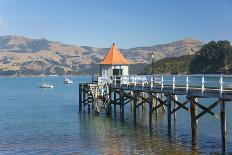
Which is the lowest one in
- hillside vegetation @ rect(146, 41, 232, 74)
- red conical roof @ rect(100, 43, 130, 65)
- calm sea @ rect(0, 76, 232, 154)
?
calm sea @ rect(0, 76, 232, 154)

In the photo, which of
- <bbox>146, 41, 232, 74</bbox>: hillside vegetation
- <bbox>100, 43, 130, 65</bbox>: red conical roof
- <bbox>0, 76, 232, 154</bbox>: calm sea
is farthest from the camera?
<bbox>146, 41, 232, 74</bbox>: hillside vegetation

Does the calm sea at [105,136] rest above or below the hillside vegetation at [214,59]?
below

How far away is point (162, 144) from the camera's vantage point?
33.5 m

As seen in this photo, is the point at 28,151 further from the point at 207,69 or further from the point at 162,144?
the point at 207,69

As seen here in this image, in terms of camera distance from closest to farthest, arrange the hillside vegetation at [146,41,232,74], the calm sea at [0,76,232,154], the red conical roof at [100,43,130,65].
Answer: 1. the calm sea at [0,76,232,154]
2. the red conical roof at [100,43,130,65]
3. the hillside vegetation at [146,41,232,74]

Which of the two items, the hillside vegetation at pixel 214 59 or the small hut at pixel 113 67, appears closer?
the small hut at pixel 113 67

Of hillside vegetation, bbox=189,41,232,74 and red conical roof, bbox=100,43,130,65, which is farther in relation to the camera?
hillside vegetation, bbox=189,41,232,74

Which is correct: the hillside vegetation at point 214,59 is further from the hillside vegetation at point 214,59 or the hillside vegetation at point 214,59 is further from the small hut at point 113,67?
the small hut at point 113,67

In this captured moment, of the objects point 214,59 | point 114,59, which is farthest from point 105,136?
point 214,59

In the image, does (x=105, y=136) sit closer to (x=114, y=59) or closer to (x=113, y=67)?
(x=113, y=67)

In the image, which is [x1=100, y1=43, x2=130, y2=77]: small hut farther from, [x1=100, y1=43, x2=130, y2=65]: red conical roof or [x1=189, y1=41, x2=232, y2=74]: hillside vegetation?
[x1=189, y1=41, x2=232, y2=74]: hillside vegetation

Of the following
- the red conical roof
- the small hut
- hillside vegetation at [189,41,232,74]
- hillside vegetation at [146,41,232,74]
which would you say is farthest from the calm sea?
hillside vegetation at [189,41,232,74]

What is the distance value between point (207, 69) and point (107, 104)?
11628 centimetres

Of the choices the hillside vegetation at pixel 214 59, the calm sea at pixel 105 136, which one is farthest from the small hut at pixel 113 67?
the hillside vegetation at pixel 214 59
